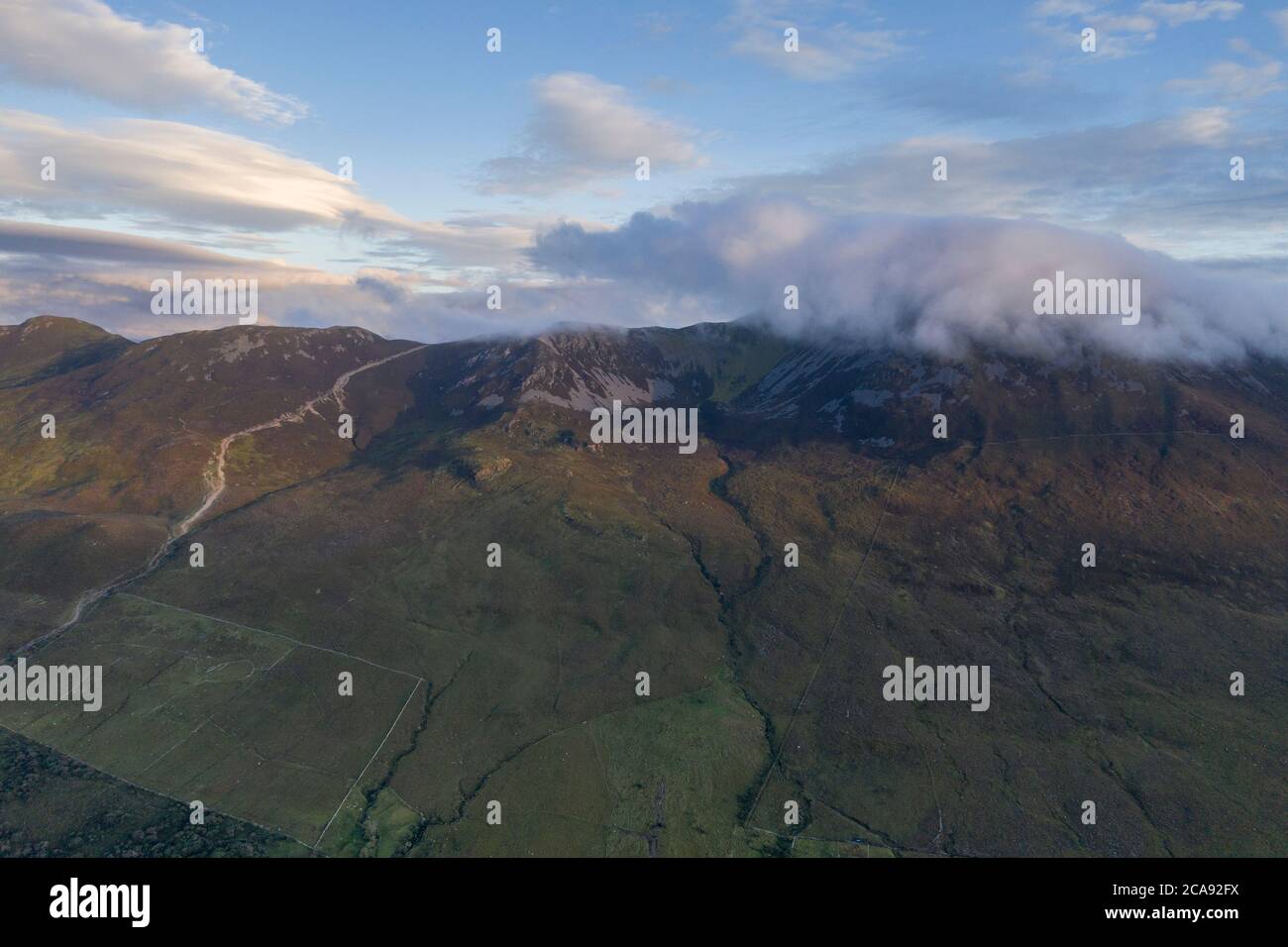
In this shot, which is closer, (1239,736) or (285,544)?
(1239,736)

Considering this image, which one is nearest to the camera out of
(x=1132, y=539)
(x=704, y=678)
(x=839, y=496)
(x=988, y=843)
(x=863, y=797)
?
(x=988, y=843)

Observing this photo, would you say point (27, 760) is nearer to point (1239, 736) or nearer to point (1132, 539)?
point (1239, 736)

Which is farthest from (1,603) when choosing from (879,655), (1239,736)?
(1239,736)

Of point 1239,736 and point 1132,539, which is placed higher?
point 1132,539

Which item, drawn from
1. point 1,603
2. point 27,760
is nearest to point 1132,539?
point 27,760

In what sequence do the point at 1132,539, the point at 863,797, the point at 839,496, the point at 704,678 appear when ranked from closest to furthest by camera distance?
1. the point at 863,797
2. the point at 704,678
3. the point at 1132,539
4. the point at 839,496

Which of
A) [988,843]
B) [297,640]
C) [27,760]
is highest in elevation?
[297,640]
